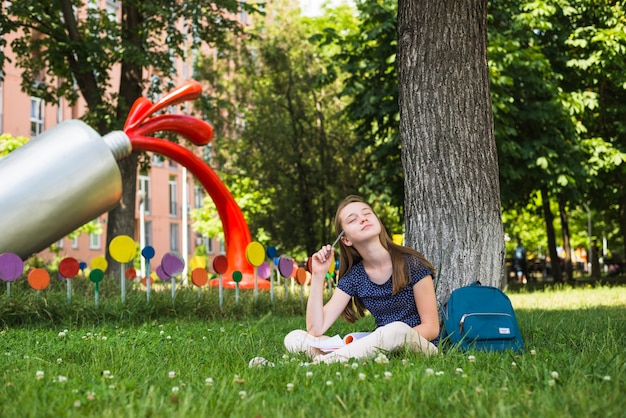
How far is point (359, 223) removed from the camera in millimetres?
4762

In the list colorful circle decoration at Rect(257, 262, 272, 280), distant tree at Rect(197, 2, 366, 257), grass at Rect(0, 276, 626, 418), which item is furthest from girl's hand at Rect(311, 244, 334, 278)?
distant tree at Rect(197, 2, 366, 257)

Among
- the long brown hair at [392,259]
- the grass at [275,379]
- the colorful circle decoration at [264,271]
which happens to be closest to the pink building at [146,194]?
the colorful circle decoration at [264,271]

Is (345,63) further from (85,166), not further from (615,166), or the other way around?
(85,166)

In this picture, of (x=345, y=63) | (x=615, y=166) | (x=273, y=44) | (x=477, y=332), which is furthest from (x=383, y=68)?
(x=477, y=332)

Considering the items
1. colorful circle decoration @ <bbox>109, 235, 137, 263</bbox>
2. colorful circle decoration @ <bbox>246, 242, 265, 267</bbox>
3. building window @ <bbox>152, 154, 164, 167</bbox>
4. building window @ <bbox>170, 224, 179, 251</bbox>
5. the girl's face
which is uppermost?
building window @ <bbox>152, 154, 164, 167</bbox>

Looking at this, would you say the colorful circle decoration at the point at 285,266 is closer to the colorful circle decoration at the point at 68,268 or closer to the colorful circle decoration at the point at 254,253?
the colorful circle decoration at the point at 254,253

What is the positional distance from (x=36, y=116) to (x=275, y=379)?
32643 mm

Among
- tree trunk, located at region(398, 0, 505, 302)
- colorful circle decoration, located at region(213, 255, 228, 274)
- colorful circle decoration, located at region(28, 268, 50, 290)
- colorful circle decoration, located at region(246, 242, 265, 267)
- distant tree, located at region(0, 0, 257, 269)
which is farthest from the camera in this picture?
distant tree, located at region(0, 0, 257, 269)

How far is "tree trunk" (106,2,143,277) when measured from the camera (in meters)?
13.9

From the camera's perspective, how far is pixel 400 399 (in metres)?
2.96

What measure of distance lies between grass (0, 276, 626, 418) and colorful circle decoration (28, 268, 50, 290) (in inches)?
66.5

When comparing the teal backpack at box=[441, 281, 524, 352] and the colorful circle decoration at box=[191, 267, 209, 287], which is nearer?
the teal backpack at box=[441, 281, 524, 352]

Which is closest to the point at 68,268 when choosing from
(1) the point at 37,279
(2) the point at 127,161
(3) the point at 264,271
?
(1) the point at 37,279

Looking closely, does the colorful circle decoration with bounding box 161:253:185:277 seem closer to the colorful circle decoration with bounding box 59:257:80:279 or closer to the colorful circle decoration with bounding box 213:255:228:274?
the colorful circle decoration with bounding box 213:255:228:274
